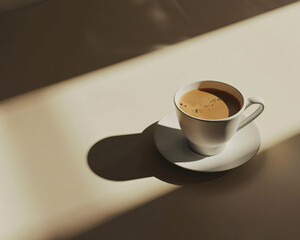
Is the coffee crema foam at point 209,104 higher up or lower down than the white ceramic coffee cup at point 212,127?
higher up

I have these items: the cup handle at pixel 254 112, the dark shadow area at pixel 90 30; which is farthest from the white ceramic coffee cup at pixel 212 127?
the dark shadow area at pixel 90 30

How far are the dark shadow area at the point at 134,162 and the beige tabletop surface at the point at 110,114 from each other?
1 centimetres

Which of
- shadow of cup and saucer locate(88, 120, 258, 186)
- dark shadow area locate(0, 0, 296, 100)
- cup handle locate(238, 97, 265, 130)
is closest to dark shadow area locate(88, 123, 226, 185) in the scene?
shadow of cup and saucer locate(88, 120, 258, 186)

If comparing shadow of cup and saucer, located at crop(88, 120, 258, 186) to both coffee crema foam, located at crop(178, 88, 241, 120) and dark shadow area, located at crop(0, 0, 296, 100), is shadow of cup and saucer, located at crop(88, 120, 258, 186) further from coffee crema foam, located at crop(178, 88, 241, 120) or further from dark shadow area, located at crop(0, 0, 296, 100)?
dark shadow area, located at crop(0, 0, 296, 100)

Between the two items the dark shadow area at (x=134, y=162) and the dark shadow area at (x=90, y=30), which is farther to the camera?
the dark shadow area at (x=90, y=30)

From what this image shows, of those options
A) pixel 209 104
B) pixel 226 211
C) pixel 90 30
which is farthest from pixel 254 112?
pixel 90 30

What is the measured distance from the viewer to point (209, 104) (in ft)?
2.44

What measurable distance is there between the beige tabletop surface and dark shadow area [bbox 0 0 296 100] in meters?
0.04

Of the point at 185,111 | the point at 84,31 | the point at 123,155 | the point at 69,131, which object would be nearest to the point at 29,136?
the point at 69,131

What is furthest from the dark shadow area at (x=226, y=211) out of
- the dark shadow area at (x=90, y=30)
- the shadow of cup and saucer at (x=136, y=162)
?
the dark shadow area at (x=90, y=30)

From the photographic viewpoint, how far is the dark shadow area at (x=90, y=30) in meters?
1.04


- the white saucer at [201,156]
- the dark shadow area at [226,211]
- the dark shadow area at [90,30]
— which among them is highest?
the dark shadow area at [90,30]

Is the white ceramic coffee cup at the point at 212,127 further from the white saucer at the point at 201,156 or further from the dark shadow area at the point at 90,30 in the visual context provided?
the dark shadow area at the point at 90,30

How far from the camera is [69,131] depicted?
0.83 m
